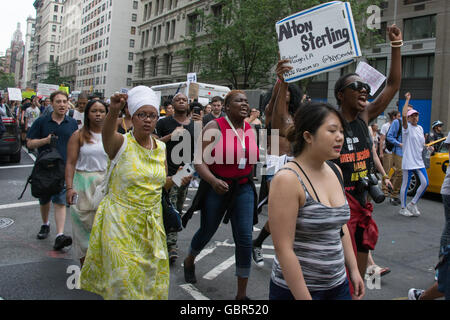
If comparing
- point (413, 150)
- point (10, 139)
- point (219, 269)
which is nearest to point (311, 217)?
point (219, 269)

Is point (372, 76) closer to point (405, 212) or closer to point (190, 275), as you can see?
point (190, 275)

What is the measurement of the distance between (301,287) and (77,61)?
350ft

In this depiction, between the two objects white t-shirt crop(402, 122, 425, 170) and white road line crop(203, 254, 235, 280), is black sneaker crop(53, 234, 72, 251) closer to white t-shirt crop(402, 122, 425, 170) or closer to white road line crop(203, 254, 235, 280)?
white road line crop(203, 254, 235, 280)

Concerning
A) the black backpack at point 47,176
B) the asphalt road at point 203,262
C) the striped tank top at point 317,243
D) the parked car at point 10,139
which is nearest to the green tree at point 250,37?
the parked car at point 10,139

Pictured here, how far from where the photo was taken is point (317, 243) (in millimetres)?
2260

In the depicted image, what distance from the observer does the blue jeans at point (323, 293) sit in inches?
89.7

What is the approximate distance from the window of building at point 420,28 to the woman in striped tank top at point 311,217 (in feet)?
91.6

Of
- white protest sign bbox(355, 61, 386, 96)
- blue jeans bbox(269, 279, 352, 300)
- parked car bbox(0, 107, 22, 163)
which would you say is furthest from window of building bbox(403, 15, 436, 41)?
blue jeans bbox(269, 279, 352, 300)

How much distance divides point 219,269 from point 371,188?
231cm

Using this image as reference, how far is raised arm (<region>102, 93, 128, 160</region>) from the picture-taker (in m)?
2.89

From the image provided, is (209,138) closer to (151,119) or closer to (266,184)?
(151,119)

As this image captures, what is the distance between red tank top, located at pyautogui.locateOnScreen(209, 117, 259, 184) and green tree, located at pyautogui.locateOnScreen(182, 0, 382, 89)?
1954 centimetres

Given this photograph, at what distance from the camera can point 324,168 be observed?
8.16ft
